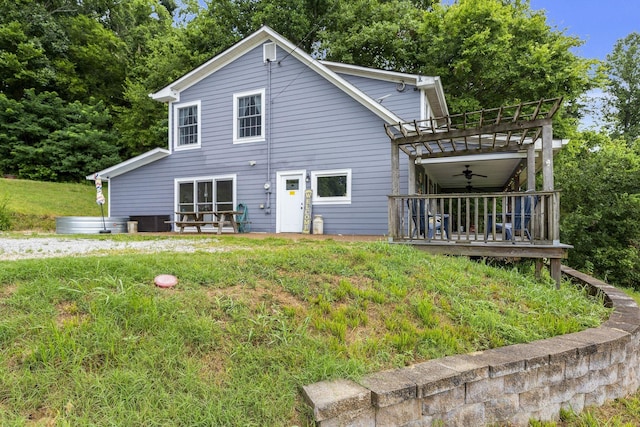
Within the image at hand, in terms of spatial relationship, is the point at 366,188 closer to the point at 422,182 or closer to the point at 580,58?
the point at 422,182

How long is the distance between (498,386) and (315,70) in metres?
9.20

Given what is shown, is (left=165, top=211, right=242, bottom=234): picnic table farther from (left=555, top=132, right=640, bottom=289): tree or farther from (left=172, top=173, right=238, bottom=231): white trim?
(left=555, top=132, right=640, bottom=289): tree

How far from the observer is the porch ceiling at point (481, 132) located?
5199 mm

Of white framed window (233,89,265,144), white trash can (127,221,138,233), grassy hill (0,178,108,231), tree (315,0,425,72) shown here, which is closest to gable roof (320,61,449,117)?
white framed window (233,89,265,144)

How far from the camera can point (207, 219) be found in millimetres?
11445

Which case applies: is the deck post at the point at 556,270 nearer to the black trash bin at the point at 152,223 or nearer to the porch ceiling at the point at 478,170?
the porch ceiling at the point at 478,170

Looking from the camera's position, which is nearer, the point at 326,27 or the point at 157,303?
the point at 157,303

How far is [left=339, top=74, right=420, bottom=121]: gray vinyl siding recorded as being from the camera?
32.5ft

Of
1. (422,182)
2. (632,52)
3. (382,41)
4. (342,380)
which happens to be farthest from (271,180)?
(632,52)

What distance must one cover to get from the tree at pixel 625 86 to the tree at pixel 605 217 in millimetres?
20145

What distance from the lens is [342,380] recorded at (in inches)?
83.1

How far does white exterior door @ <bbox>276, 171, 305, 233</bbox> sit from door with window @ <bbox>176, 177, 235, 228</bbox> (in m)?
1.66

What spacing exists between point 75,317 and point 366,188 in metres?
7.54

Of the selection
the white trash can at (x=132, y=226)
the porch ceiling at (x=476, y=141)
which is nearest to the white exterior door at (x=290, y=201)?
the porch ceiling at (x=476, y=141)
